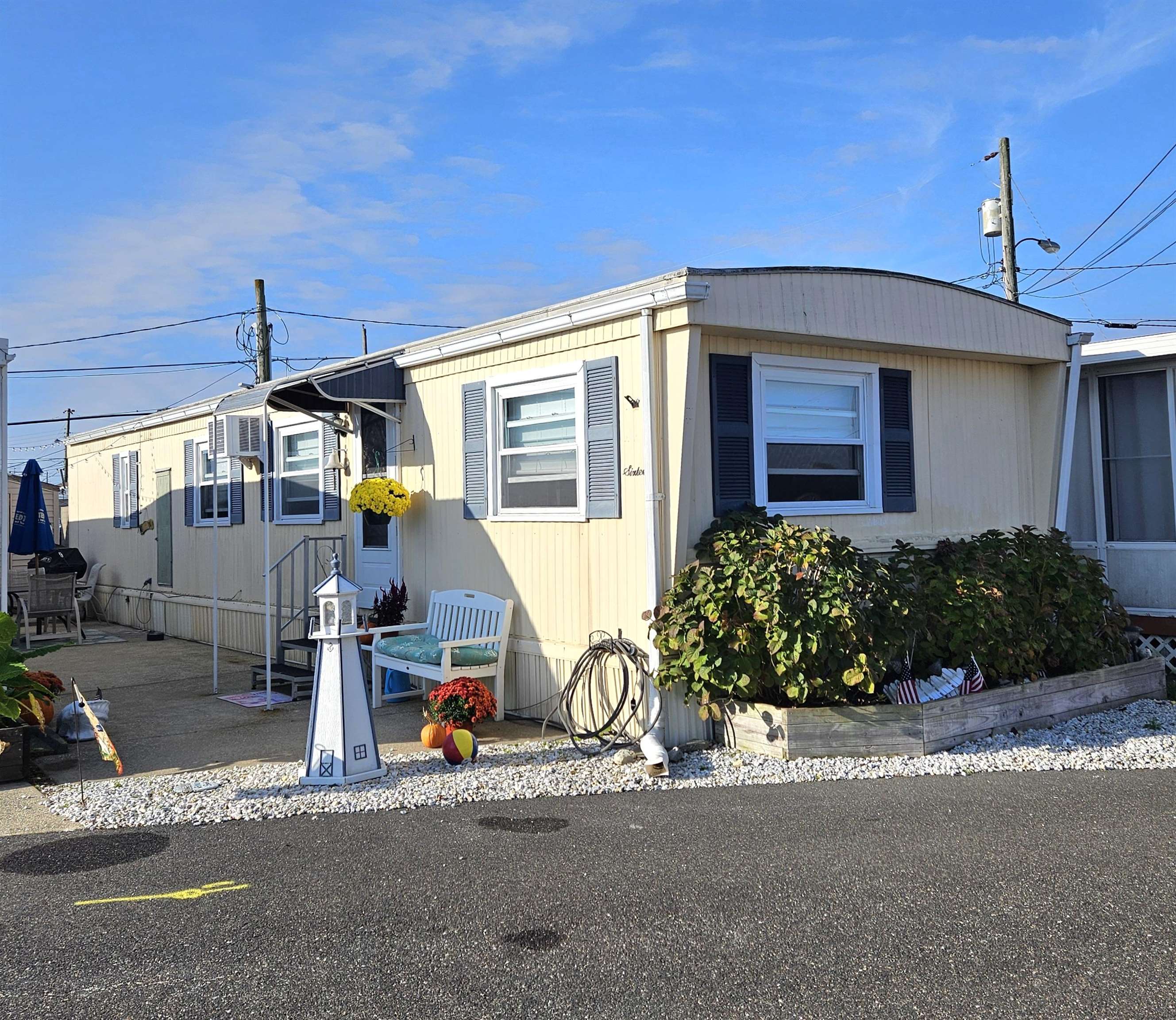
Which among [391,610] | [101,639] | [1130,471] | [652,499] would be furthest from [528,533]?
[101,639]

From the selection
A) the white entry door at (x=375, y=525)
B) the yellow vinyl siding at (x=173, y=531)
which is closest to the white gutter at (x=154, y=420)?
the yellow vinyl siding at (x=173, y=531)

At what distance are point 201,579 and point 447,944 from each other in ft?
32.7

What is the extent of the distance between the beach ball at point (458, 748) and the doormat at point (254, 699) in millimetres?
2607

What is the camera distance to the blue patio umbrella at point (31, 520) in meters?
13.9

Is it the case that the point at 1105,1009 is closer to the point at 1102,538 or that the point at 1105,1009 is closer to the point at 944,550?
the point at 944,550

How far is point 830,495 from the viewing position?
7.64m

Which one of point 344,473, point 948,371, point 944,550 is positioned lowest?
point 944,550

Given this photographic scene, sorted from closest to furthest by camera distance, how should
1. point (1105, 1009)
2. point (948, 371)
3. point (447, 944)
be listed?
1. point (1105, 1009)
2. point (447, 944)
3. point (948, 371)

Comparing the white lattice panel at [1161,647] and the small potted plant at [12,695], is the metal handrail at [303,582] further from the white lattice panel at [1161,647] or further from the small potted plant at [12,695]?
the white lattice panel at [1161,647]

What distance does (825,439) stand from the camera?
7.62m

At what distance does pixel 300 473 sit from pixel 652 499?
17.4 ft

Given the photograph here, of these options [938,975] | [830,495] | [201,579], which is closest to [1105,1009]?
[938,975]

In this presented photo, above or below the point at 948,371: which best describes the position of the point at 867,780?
below

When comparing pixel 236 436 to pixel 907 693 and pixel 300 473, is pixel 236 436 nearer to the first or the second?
pixel 300 473
